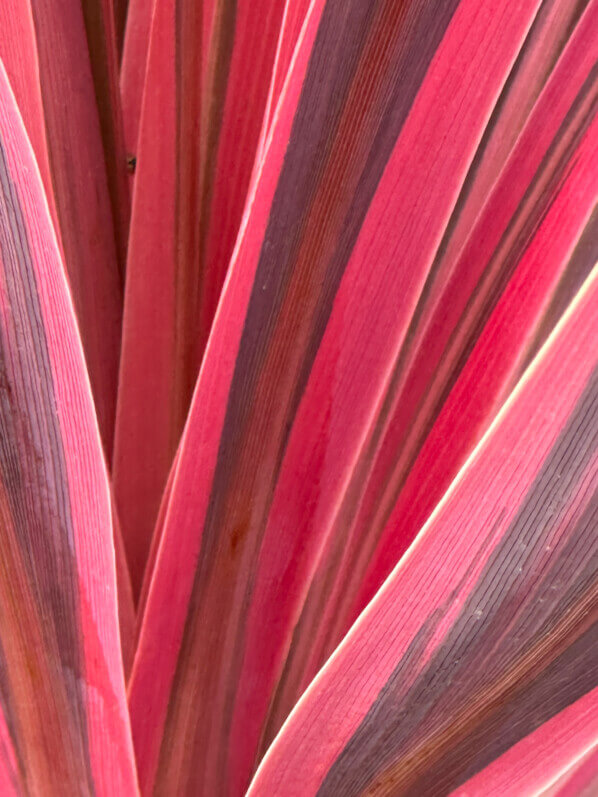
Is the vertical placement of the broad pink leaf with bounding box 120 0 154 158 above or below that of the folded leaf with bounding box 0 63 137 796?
above

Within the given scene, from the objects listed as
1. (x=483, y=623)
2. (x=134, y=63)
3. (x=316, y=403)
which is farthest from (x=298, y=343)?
(x=134, y=63)

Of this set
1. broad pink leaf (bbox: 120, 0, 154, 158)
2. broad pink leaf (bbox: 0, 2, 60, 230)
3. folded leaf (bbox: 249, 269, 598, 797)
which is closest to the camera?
folded leaf (bbox: 249, 269, 598, 797)

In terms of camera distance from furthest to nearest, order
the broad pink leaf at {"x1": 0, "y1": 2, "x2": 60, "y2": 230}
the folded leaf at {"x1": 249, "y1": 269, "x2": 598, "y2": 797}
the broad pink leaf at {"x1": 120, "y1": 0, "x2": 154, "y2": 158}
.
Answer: the broad pink leaf at {"x1": 120, "y1": 0, "x2": 154, "y2": 158} → the broad pink leaf at {"x1": 0, "y1": 2, "x2": 60, "y2": 230} → the folded leaf at {"x1": 249, "y1": 269, "x2": 598, "y2": 797}

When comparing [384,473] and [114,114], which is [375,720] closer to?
[384,473]

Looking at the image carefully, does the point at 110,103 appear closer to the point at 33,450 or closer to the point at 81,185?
the point at 81,185

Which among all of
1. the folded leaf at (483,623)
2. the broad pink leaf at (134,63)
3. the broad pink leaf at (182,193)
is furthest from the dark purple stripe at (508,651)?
the broad pink leaf at (134,63)

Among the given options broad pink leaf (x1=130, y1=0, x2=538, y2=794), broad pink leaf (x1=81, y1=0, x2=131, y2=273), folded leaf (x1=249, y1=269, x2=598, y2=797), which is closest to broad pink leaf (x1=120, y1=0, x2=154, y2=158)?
broad pink leaf (x1=81, y1=0, x2=131, y2=273)

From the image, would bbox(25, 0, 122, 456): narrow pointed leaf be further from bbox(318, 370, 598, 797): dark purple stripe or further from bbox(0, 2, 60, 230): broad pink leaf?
bbox(318, 370, 598, 797): dark purple stripe
